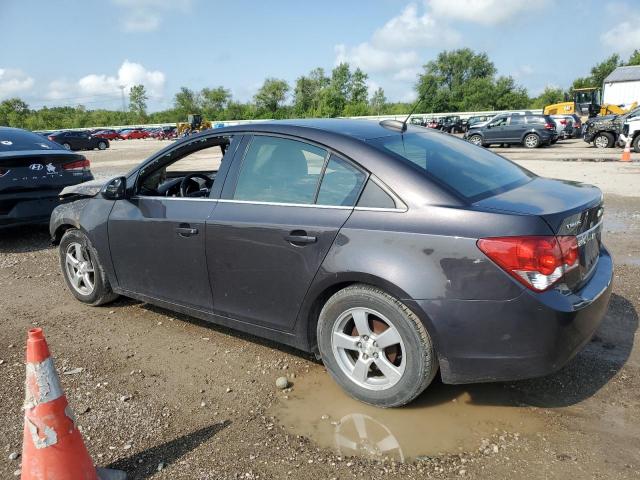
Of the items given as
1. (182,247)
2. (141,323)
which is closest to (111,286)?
(141,323)

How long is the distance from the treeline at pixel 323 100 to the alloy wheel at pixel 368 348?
6524 cm

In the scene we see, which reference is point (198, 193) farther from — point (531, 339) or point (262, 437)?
point (531, 339)

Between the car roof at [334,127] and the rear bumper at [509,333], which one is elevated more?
the car roof at [334,127]

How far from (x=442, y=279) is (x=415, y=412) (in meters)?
0.88

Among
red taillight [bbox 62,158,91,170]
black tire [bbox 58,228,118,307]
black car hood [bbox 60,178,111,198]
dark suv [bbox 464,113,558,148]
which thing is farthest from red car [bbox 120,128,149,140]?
black tire [bbox 58,228,118,307]

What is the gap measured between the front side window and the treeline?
→ 2546 inches

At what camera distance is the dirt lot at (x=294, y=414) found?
2586 mm

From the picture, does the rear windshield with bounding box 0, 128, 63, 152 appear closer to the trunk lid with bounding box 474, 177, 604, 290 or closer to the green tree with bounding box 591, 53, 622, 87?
the trunk lid with bounding box 474, 177, 604, 290

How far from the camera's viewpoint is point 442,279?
2650 mm

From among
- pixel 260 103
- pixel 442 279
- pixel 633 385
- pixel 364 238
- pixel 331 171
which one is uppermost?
pixel 260 103

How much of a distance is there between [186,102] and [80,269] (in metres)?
118

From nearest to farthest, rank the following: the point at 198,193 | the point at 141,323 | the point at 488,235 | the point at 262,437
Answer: the point at 488,235
the point at 262,437
the point at 198,193
the point at 141,323

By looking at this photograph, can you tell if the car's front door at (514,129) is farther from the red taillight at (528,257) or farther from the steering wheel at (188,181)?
the red taillight at (528,257)

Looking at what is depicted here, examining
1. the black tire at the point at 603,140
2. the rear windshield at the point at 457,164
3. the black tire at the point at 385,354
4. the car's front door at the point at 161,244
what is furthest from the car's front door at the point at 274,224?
the black tire at the point at 603,140
